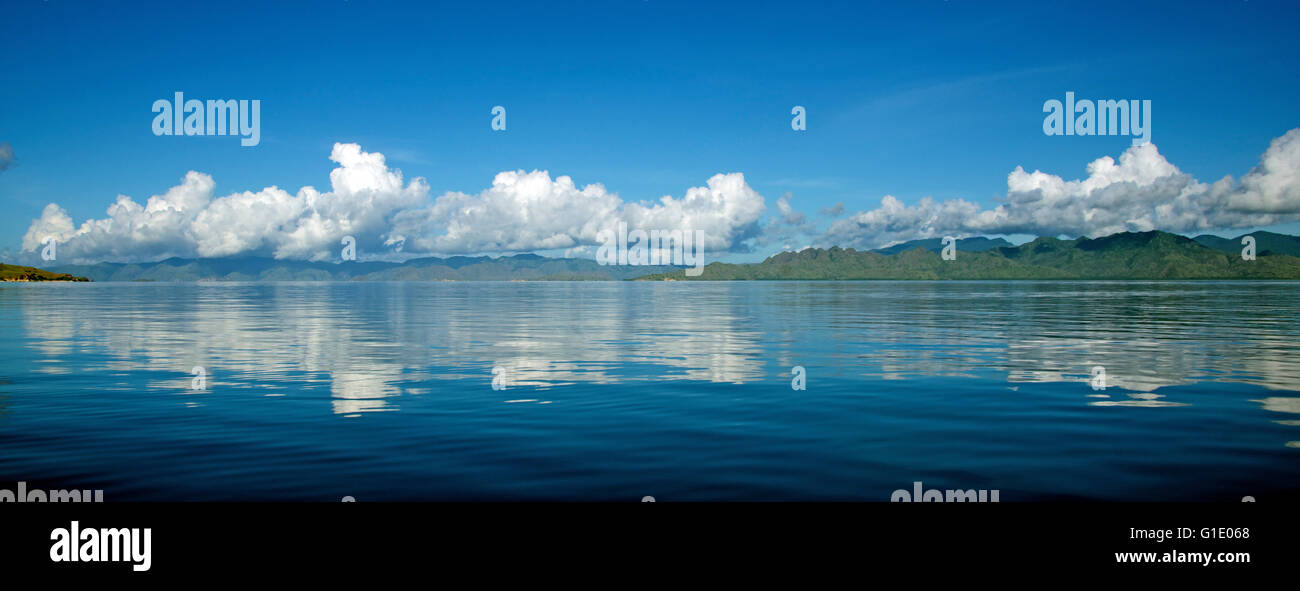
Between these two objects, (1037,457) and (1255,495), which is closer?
(1255,495)

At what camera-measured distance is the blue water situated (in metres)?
15.8

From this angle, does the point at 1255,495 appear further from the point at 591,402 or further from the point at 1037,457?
the point at 591,402

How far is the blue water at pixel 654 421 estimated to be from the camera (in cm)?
1580

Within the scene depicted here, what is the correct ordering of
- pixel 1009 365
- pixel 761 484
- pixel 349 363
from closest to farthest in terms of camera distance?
pixel 761 484
pixel 1009 365
pixel 349 363

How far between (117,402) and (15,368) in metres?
15.8

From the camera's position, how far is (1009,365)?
117 feet

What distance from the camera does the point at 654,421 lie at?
2256 cm
